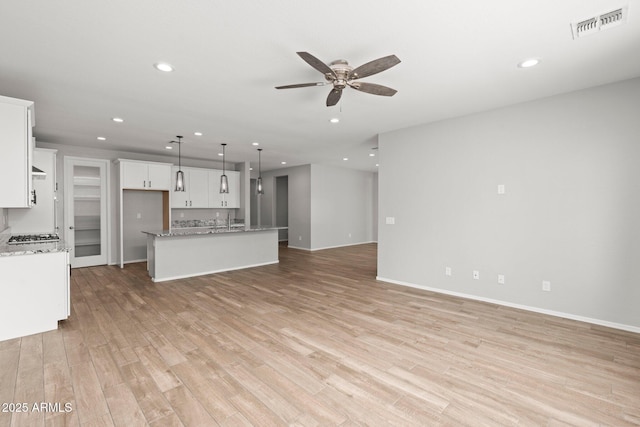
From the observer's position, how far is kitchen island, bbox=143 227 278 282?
5.26 m

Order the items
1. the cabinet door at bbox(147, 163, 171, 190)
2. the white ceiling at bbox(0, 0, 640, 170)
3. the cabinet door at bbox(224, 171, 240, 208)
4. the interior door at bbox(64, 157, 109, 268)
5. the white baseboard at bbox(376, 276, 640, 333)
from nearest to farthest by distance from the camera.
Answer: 1. the white ceiling at bbox(0, 0, 640, 170)
2. the white baseboard at bbox(376, 276, 640, 333)
3. the interior door at bbox(64, 157, 109, 268)
4. the cabinet door at bbox(147, 163, 171, 190)
5. the cabinet door at bbox(224, 171, 240, 208)

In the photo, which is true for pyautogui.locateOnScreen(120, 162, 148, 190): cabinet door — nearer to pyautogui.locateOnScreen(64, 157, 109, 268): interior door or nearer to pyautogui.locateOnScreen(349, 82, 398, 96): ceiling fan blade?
pyautogui.locateOnScreen(64, 157, 109, 268): interior door

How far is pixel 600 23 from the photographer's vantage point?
2.09 m

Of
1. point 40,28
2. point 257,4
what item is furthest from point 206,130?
point 257,4

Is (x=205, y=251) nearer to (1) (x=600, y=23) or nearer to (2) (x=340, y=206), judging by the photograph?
(2) (x=340, y=206)

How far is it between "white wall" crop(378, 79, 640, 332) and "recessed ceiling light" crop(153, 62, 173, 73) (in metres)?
3.59

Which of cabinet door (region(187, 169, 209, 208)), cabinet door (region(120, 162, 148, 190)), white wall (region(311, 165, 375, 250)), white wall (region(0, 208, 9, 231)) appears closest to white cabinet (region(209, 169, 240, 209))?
cabinet door (region(187, 169, 209, 208))

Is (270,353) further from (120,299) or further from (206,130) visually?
(206,130)

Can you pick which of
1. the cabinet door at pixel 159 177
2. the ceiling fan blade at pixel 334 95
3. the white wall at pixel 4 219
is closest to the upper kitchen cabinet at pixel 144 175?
the cabinet door at pixel 159 177

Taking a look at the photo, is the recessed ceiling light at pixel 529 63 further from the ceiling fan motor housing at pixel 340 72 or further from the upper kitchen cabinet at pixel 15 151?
the upper kitchen cabinet at pixel 15 151

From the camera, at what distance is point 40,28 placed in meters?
2.16

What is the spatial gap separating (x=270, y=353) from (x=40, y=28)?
3178 millimetres

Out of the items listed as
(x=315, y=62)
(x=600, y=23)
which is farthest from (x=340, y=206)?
(x=600, y=23)

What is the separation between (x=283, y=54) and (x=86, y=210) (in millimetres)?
6272
